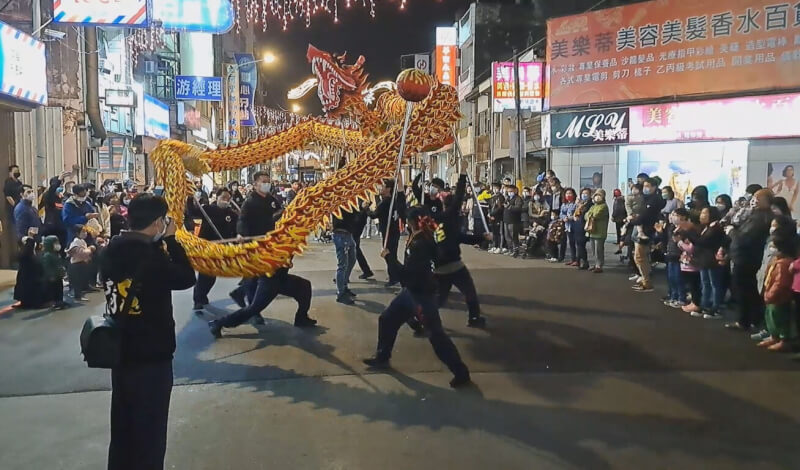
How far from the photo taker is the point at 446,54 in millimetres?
34344

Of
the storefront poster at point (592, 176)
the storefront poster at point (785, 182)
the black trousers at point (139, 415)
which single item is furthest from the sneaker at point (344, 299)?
the storefront poster at point (592, 176)

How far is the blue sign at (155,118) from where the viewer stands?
2420cm

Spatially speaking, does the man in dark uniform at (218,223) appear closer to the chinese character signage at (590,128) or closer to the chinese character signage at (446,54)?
the chinese character signage at (590,128)

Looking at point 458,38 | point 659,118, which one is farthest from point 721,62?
point 458,38

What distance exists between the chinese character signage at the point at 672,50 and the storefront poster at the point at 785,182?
190 centimetres

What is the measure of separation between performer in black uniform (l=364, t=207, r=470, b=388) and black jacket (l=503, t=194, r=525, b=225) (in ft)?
29.3

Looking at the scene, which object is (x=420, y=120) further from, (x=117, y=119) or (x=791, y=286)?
(x=117, y=119)

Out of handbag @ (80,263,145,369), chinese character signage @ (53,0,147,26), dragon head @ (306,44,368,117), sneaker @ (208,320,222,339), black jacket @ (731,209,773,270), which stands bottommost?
sneaker @ (208,320,222,339)

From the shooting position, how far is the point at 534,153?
25547 mm

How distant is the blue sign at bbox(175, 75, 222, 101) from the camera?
81.7ft

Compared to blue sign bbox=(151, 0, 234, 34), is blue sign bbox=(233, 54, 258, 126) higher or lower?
higher

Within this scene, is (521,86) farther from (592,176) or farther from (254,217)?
(254,217)

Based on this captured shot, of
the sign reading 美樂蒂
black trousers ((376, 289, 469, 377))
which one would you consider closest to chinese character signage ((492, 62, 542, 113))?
the sign reading 美樂蒂

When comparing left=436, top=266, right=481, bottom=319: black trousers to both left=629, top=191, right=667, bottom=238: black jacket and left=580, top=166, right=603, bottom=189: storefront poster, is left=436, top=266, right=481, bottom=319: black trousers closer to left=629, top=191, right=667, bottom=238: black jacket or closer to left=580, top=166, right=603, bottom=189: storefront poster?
left=629, top=191, right=667, bottom=238: black jacket
